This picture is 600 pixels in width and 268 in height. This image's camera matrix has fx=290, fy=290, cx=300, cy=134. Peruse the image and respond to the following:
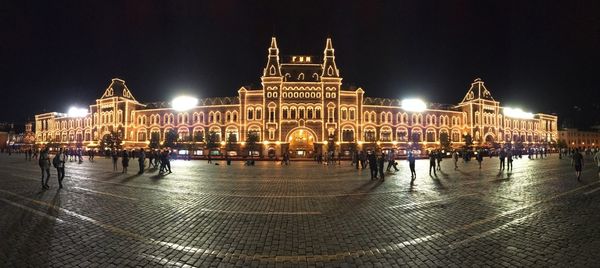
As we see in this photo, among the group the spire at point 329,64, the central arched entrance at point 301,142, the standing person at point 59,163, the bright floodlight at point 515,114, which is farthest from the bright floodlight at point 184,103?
the bright floodlight at point 515,114

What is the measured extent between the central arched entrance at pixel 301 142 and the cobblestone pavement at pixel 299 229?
44417mm

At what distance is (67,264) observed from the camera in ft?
15.7

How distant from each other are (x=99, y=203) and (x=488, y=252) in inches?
433

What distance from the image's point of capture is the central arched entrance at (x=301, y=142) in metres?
56.1

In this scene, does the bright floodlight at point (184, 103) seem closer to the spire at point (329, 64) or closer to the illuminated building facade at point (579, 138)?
the spire at point (329, 64)

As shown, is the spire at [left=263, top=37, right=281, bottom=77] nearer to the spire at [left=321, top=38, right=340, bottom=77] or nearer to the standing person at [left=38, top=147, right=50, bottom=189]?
the spire at [left=321, top=38, right=340, bottom=77]

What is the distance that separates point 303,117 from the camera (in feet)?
186

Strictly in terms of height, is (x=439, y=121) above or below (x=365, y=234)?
above

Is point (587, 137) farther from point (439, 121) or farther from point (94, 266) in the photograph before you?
Result: point (94, 266)

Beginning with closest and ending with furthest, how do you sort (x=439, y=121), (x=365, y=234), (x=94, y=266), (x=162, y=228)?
(x=94, y=266) → (x=365, y=234) → (x=162, y=228) → (x=439, y=121)

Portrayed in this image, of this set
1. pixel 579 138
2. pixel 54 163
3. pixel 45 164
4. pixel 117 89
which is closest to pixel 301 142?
pixel 54 163

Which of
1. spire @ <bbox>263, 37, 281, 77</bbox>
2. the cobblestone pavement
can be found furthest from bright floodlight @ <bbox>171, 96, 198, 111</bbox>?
the cobblestone pavement

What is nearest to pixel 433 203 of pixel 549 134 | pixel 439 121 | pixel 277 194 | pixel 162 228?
pixel 277 194

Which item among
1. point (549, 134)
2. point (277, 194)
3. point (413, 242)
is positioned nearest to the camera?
point (413, 242)
